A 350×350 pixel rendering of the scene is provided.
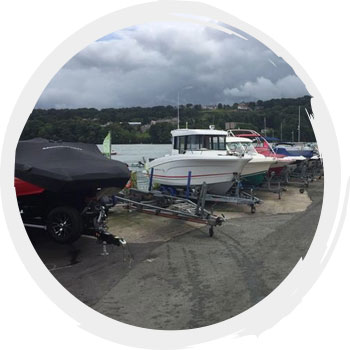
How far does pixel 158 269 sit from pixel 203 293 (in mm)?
753

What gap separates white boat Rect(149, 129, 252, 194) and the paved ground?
5.03ft

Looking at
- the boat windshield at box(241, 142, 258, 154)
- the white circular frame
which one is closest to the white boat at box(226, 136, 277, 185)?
the boat windshield at box(241, 142, 258, 154)

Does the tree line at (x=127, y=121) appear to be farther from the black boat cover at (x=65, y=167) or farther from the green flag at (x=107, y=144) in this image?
the black boat cover at (x=65, y=167)

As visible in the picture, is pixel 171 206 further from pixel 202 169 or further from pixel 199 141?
pixel 199 141

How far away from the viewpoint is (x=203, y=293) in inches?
129

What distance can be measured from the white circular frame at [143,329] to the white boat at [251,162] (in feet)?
16.8

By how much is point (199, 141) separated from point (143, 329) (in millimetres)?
5065

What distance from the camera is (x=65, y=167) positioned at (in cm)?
385

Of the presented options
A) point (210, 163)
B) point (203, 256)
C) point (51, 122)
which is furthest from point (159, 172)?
point (51, 122)

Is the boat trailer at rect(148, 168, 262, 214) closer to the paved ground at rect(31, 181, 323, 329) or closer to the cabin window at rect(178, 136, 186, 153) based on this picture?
the cabin window at rect(178, 136, 186, 153)

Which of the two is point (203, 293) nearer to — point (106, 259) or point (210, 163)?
point (106, 259)

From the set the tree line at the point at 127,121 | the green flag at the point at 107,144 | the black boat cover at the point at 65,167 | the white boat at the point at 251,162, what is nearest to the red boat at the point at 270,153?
the white boat at the point at 251,162

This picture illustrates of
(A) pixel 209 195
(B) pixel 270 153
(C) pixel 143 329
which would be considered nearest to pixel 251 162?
(A) pixel 209 195

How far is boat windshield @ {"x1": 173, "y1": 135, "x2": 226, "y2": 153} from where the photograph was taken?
289 inches
